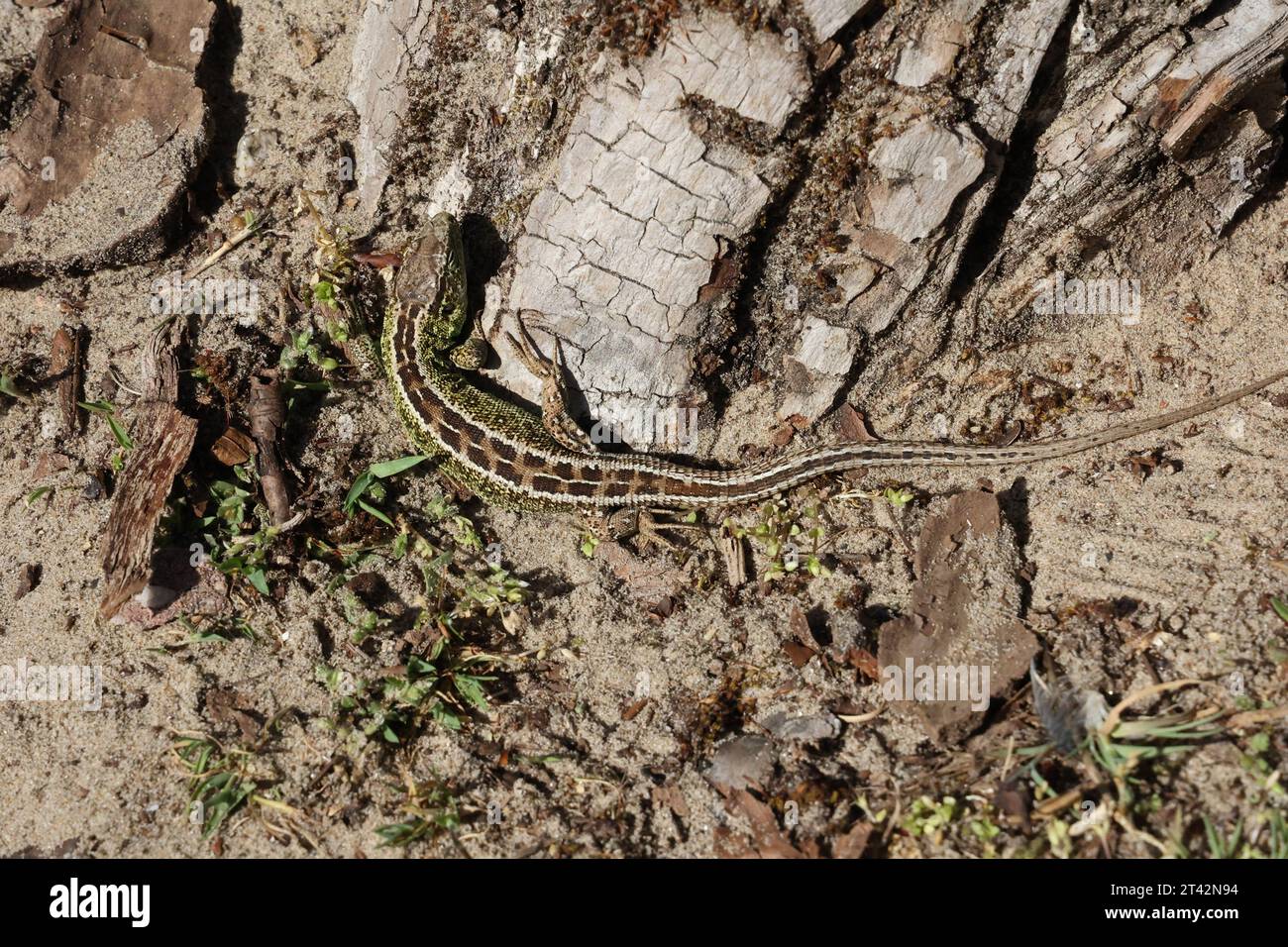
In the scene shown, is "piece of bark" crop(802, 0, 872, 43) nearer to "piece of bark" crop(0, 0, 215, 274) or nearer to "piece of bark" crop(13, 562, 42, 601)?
"piece of bark" crop(0, 0, 215, 274)

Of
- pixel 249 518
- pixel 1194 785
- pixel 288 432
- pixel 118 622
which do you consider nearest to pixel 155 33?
pixel 288 432

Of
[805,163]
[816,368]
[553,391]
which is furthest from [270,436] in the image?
[805,163]

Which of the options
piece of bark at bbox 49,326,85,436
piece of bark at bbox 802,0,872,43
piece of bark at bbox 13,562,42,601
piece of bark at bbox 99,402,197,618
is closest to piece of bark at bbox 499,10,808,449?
piece of bark at bbox 802,0,872,43

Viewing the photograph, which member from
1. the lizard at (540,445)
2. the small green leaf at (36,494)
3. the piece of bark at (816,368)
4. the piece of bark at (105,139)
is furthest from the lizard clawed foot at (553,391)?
the small green leaf at (36,494)

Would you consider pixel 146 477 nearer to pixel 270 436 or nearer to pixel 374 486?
pixel 270 436

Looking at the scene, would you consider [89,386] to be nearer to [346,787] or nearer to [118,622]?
[118,622]

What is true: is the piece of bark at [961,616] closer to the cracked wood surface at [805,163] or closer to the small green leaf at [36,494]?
the cracked wood surface at [805,163]

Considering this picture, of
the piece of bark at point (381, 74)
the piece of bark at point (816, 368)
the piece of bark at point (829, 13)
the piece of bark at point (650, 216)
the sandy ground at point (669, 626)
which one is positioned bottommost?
the sandy ground at point (669, 626)
